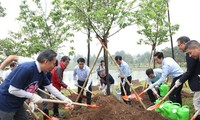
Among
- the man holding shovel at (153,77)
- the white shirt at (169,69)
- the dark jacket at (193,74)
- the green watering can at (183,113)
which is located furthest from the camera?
the man holding shovel at (153,77)

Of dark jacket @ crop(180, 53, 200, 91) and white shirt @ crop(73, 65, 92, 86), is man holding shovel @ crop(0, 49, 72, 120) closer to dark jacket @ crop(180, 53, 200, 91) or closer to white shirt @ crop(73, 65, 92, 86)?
dark jacket @ crop(180, 53, 200, 91)

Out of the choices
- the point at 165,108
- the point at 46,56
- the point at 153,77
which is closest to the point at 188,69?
the point at 165,108

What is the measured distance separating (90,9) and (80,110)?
9.86 ft

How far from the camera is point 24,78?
9.93ft

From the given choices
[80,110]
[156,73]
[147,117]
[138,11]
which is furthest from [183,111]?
[138,11]

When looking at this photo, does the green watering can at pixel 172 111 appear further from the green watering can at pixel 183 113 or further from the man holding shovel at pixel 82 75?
the man holding shovel at pixel 82 75

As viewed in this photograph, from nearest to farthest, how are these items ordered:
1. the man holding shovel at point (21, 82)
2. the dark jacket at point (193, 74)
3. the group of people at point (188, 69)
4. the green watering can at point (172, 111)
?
the man holding shovel at point (21, 82) → the group of people at point (188, 69) → the dark jacket at point (193, 74) → the green watering can at point (172, 111)

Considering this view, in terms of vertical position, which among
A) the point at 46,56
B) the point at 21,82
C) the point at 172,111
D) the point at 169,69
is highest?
the point at 46,56

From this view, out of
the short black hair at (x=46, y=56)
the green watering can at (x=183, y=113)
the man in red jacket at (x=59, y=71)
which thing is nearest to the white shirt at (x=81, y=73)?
the man in red jacket at (x=59, y=71)

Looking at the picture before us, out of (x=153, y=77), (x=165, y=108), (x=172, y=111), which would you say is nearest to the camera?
(x=172, y=111)

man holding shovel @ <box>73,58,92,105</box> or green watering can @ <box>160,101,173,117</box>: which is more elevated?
man holding shovel @ <box>73,58,92,105</box>

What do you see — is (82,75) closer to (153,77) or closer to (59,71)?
(59,71)

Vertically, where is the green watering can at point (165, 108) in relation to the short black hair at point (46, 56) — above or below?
below

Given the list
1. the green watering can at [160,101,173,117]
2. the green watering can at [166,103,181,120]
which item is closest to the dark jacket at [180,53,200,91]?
the green watering can at [166,103,181,120]
